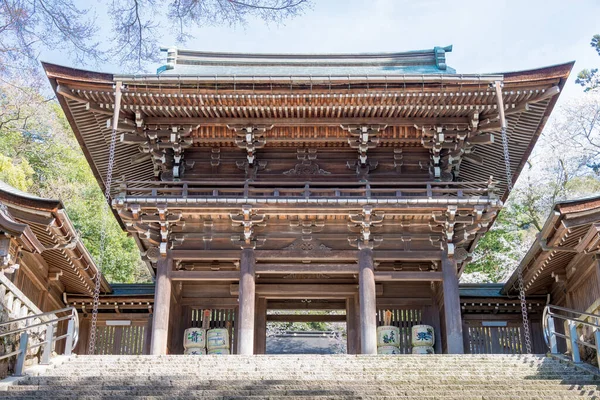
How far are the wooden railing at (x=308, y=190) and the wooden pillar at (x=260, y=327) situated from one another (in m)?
2.79

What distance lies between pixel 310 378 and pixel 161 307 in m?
5.10

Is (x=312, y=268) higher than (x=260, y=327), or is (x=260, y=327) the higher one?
(x=312, y=268)

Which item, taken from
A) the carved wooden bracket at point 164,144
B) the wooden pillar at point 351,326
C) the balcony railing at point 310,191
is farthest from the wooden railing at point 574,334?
the carved wooden bracket at point 164,144

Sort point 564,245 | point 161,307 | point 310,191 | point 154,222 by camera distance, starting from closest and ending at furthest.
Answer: point 564,245, point 161,307, point 310,191, point 154,222

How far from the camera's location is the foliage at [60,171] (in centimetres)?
2542

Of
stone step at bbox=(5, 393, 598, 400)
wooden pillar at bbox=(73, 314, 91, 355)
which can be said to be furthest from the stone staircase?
wooden pillar at bbox=(73, 314, 91, 355)

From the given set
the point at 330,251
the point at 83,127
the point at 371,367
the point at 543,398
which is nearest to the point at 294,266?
the point at 330,251

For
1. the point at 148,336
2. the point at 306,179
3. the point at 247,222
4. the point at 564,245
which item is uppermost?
the point at 306,179

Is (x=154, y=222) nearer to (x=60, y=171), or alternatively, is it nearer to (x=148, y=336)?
(x=148, y=336)

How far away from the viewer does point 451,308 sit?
42.0ft

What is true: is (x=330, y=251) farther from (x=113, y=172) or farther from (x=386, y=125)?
(x=113, y=172)

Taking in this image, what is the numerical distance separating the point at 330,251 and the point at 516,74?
4.83 m

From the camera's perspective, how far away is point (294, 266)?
13.2m

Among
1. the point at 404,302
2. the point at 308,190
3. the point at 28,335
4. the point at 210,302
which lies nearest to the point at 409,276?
the point at 404,302
